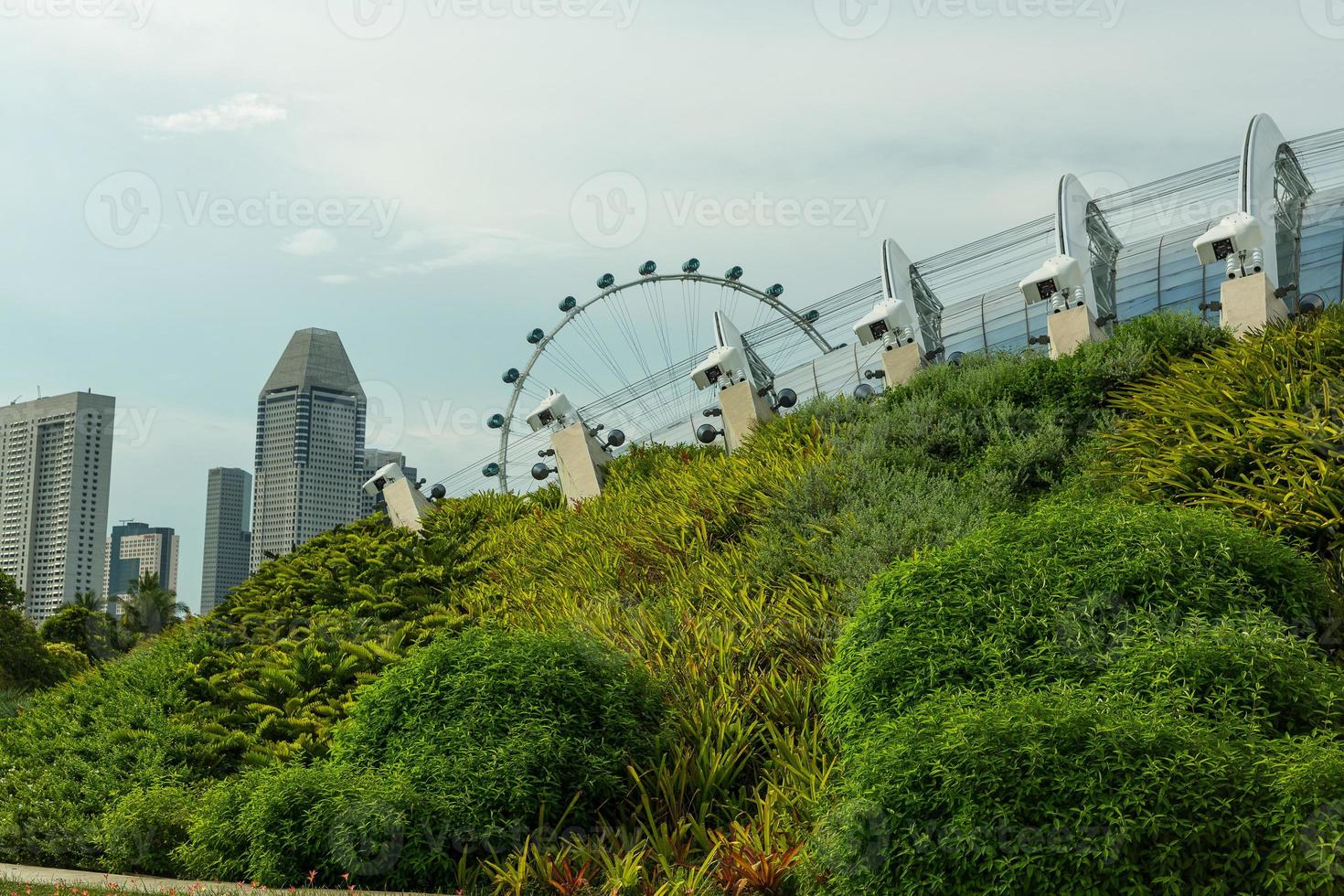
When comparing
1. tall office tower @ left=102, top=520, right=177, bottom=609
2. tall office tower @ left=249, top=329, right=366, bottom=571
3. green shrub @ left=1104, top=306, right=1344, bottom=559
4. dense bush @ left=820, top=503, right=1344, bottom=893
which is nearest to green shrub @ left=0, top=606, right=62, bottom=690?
dense bush @ left=820, top=503, right=1344, bottom=893

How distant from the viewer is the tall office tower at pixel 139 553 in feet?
589

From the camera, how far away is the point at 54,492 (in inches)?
4577

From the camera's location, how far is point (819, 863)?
5.62 meters

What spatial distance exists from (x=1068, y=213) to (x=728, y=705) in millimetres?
19022

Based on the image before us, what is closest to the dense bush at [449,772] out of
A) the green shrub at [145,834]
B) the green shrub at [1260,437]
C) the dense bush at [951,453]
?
the green shrub at [145,834]

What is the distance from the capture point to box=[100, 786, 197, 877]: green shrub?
8578 millimetres

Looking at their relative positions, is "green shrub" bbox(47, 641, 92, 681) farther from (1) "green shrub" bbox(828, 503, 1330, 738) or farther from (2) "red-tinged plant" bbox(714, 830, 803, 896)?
(1) "green shrub" bbox(828, 503, 1330, 738)

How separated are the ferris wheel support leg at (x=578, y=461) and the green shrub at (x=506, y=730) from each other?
12.1 meters

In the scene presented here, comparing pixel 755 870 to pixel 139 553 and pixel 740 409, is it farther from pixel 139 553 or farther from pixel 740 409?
pixel 139 553

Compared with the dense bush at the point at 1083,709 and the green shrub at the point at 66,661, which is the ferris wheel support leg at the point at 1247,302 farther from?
the green shrub at the point at 66,661

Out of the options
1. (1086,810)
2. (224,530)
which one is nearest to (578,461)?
(1086,810)

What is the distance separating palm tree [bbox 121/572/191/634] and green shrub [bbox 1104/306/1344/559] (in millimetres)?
54981

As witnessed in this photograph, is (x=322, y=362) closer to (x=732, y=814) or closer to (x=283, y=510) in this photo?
(x=283, y=510)

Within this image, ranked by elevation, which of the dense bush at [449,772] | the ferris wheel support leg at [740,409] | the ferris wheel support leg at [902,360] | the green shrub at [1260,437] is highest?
the ferris wheel support leg at [902,360]
